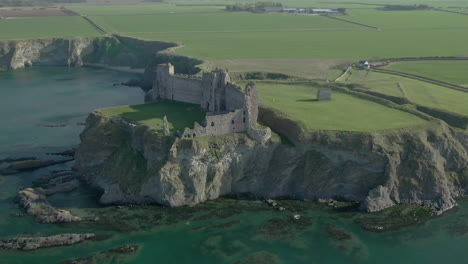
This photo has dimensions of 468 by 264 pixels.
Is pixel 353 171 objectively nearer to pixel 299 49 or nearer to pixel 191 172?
pixel 191 172

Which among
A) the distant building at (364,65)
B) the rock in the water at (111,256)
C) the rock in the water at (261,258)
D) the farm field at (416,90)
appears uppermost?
the distant building at (364,65)

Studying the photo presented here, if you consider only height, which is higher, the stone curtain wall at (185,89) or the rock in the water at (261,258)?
the stone curtain wall at (185,89)

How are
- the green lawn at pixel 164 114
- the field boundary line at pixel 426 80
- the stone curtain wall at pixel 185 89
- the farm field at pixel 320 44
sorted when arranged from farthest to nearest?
the farm field at pixel 320 44 → the field boundary line at pixel 426 80 → the stone curtain wall at pixel 185 89 → the green lawn at pixel 164 114

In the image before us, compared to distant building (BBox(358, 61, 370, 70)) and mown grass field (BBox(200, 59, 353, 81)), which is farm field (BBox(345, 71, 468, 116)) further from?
mown grass field (BBox(200, 59, 353, 81))

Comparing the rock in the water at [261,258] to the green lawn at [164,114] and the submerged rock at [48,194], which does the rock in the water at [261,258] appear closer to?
the submerged rock at [48,194]

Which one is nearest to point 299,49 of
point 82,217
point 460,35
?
point 460,35

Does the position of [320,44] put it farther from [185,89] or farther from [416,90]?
[185,89]

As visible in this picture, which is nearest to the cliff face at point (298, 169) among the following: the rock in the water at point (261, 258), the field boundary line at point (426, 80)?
the rock in the water at point (261, 258)
